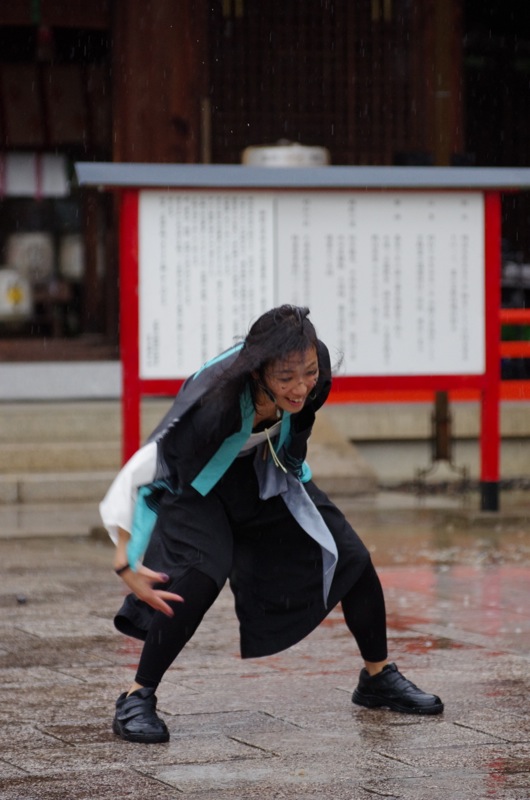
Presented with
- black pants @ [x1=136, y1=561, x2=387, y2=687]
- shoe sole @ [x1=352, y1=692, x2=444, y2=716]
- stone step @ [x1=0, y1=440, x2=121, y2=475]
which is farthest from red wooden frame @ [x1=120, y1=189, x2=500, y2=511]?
black pants @ [x1=136, y1=561, x2=387, y2=687]

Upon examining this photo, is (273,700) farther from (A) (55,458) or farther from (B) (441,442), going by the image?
(B) (441,442)

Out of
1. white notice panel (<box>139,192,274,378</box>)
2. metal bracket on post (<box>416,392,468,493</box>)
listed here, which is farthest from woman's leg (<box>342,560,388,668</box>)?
metal bracket on post (<box>416,392,468,493</box>)

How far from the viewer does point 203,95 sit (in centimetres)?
1227

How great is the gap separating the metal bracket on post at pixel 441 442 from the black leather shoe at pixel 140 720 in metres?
6.74

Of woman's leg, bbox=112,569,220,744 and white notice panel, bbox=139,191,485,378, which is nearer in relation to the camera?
woman's leg, bbox=112,569,220,744

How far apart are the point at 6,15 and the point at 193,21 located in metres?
1.51

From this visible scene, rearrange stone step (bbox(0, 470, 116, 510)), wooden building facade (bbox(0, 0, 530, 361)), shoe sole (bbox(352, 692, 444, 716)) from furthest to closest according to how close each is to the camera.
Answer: wooden building facade (bbox(0, 0, 530, 361)), stone step (bbox(0, 470, 116, 510)), shoe sole (bbox(352, 692, 444, 716))

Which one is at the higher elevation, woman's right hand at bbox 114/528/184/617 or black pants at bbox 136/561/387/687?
woman's right hand at bbox 114/528/184/617

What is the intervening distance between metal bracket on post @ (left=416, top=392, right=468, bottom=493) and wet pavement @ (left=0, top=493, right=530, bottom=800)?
3050 millimetres

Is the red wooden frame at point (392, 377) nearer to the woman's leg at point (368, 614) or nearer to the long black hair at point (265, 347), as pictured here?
the woman's leg at point (368, 614)

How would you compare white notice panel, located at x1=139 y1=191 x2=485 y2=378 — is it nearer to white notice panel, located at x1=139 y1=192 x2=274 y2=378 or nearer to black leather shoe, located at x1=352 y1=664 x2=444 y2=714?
white notice panel, located at x1=139 y1=192 x2=274 y2=378

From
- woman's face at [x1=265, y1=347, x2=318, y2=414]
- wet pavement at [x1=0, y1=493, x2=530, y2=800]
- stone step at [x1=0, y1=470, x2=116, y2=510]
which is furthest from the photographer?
stone step at [x1=0, y1=470, x2=116, y2=510]

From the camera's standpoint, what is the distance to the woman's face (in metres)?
4.43

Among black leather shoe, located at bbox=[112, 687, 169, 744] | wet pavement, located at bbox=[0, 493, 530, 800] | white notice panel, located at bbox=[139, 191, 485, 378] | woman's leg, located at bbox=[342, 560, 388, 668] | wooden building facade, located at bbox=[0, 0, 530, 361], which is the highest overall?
wooden building facade, located at bbox=[0, 0, 530, 361]
